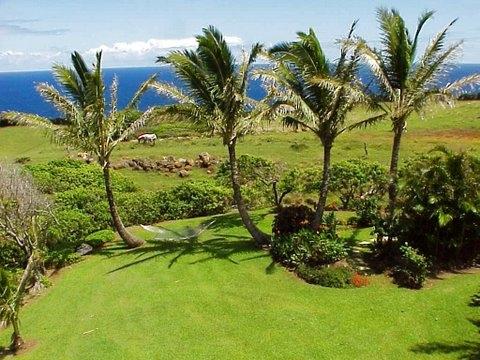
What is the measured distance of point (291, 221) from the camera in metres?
17.4

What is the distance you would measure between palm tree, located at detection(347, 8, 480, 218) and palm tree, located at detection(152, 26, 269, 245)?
4099 mm

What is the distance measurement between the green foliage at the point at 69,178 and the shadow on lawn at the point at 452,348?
60.6 ft

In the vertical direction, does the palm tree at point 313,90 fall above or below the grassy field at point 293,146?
above

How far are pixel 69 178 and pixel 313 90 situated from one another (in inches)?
665

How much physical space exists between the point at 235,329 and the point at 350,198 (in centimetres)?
1143

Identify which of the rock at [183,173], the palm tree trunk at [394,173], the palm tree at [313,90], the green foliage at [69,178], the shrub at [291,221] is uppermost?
the palm tree at [313,90]

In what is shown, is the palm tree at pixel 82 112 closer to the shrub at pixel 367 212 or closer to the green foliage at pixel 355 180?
the green foliage at pixel 355 180

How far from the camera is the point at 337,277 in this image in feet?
48.5

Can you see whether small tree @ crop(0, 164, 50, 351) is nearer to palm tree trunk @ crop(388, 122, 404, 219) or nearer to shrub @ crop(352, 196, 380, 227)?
palm tree trunk @ crop(388, 122, 404, 219)

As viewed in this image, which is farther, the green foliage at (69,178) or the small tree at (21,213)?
the green foliage at (69,178)

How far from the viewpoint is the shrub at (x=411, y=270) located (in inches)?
562

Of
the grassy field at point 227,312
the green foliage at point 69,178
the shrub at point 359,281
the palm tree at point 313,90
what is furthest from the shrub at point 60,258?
the shrub at point 359,281

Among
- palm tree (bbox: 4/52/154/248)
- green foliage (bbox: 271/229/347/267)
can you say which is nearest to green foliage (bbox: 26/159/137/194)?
palm tree (bbox: 4/52/154/248)

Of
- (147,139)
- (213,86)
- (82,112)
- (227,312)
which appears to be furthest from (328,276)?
(147,139)
